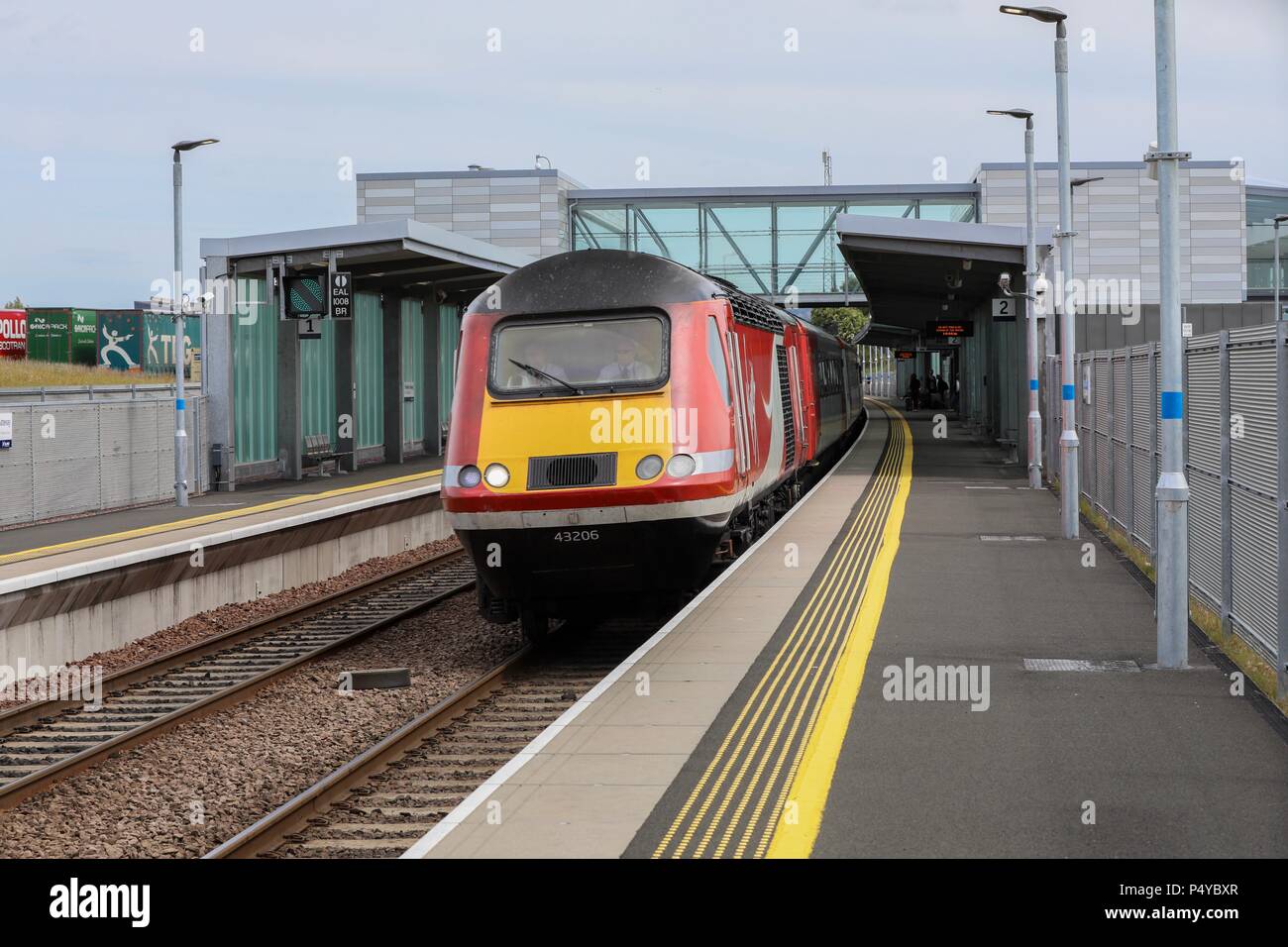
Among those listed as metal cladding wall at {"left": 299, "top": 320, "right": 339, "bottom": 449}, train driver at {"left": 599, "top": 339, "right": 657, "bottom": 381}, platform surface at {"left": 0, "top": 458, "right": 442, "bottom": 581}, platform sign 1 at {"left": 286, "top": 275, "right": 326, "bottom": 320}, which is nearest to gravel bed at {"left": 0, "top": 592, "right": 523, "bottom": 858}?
train driver at {"left": 599, "top": 339, "right": 657, "bottom": 381}

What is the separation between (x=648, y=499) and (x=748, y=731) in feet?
11.9

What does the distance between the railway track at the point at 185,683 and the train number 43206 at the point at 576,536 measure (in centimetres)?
293

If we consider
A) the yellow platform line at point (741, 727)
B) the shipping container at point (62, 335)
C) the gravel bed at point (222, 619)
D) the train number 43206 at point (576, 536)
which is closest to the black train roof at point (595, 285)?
the train number 43206 at point (576, 536)

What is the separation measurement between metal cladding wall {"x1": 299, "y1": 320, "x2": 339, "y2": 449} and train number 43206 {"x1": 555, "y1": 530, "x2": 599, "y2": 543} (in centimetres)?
1862

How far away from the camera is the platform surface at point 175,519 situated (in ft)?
56.5

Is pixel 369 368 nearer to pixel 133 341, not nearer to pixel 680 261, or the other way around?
pixel 680 261

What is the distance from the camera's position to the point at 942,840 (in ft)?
20.5

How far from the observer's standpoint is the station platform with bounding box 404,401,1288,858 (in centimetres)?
635

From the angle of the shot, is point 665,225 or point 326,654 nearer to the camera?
point 326,654

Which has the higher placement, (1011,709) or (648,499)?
(648,499)

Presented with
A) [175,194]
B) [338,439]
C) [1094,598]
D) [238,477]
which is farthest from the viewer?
[338,439]
